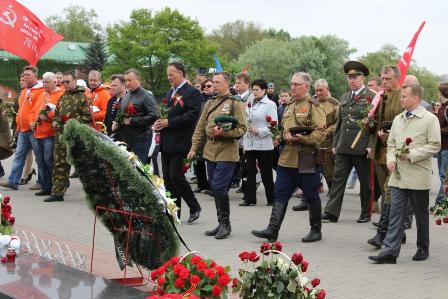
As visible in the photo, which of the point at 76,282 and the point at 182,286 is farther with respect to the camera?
the point at 76,282

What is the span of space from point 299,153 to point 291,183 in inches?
16.1

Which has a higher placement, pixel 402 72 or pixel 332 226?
pixel 402 72

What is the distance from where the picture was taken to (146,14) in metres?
A: 73.8

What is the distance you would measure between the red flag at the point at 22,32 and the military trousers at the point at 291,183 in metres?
6.02

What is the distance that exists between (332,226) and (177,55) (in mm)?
63704

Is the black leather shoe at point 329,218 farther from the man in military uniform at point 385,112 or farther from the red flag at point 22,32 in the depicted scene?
the red flag at point 22,32

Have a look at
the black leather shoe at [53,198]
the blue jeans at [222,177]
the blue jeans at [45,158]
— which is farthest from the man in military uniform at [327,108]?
Answer: the blue jeans at [45,158]

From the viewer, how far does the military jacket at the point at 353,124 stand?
33.3 ft

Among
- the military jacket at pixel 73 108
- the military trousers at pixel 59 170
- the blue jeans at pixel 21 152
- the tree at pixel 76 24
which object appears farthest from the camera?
the tree at pixel 76 24

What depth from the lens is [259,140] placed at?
40.5 feet

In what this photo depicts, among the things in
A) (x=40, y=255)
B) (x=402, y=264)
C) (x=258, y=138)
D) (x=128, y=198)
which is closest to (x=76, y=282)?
(x=128, y=198)

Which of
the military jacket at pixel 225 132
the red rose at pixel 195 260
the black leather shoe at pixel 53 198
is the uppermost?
the military jacket at pixel 225 132

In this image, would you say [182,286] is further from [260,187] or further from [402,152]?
[260,187]

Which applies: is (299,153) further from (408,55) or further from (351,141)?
(408,55)
